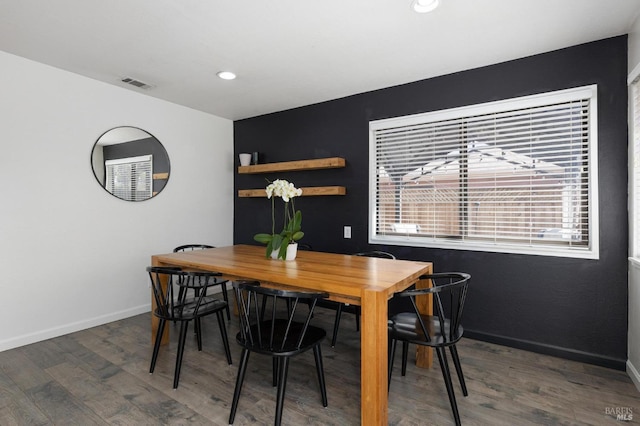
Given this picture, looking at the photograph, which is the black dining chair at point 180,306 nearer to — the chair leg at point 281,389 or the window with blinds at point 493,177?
the chair leg at point 281,389

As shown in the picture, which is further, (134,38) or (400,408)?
(134,38)

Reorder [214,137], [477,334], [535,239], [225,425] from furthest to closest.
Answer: [214,137], [477,334], [535,239], [225,425]

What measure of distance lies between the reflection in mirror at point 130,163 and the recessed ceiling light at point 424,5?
3.11m

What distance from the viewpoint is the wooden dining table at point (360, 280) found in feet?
5.66

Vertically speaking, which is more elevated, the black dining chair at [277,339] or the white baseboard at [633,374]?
the black dining chair at [277,339]

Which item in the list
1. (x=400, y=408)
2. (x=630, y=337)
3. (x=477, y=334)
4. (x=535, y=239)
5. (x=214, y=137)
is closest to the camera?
(x=400, y=408)

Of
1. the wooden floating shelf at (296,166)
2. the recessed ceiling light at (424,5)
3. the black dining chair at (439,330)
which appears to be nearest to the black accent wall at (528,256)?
the wooden floating shelf at (296,166)

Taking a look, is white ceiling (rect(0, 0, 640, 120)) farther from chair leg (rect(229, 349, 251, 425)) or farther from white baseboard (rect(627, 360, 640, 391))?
white baseboard (rect(627, 360, 640, 391))

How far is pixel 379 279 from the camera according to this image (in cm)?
197

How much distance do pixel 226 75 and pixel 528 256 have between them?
3143 millimetres

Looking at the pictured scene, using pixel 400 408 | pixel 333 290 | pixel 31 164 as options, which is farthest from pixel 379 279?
pixel 31 164

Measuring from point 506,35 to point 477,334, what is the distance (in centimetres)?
246

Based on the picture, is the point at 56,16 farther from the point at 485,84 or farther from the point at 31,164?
the point at 485,84

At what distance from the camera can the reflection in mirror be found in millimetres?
3475
